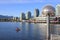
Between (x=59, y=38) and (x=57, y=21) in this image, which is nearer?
(x=59, y=38)

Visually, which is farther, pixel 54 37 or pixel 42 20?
pixel 42 20

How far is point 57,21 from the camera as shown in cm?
16325

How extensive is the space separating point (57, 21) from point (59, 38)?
459 feet

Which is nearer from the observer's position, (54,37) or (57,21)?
(54,37)

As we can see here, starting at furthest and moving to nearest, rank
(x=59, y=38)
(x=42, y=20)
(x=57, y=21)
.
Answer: (x=42, y=20) → (x=57, y=21) → (x=59, y=38)

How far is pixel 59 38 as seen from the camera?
24516 millimetres

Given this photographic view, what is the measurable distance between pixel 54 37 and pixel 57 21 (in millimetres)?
139637

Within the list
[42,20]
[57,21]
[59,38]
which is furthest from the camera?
[42,20]

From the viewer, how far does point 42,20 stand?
195750 millimetres

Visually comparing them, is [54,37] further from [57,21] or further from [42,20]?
[42,20]

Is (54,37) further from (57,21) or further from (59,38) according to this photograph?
(57,21)

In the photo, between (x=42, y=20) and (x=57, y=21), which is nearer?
(x=57, y=21)

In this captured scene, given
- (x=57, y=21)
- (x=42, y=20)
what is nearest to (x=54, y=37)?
(x=57, y=21)

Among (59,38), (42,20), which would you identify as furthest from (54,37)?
(42,20)
